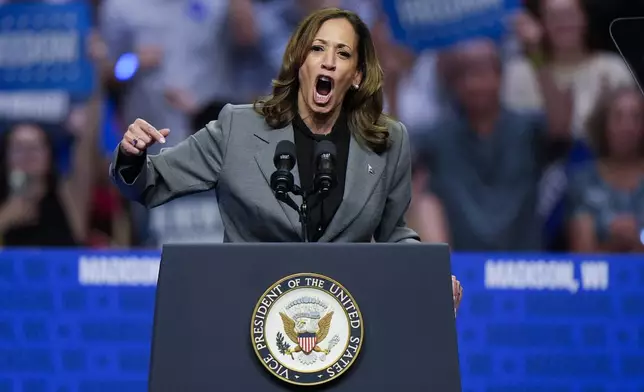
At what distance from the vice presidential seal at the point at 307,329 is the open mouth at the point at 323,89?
0.58 metres

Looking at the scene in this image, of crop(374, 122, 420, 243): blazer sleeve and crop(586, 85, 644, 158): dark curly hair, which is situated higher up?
crop(586, 85, 644, 158): dark curly hair

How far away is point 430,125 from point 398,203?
213cm

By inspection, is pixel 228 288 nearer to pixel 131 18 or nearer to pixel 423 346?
pixel 423 346

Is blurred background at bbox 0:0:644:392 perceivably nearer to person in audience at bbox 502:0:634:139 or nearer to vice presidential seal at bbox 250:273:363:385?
person in audience at bbox 502:0:634:139

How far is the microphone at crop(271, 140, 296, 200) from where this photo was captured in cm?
190

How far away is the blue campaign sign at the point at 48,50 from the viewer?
4.35m

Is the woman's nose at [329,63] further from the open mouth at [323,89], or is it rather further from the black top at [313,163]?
the black top at [313,163]

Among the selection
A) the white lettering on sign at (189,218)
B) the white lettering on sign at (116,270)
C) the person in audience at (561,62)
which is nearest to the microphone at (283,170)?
the white lettering on sign at (189,218)

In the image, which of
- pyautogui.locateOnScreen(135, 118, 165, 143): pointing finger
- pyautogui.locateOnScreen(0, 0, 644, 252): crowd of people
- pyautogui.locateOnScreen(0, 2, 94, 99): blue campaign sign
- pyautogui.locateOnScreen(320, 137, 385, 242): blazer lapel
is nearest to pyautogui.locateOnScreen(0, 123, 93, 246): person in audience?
pyautogui.locateOnScreen(0, 0, 644, 252): crowd of people

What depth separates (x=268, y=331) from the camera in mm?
1709

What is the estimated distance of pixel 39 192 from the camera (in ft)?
14.3

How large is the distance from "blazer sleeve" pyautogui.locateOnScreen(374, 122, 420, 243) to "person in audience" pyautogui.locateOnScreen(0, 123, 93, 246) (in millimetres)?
2332

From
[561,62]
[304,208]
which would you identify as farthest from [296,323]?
[561,62]

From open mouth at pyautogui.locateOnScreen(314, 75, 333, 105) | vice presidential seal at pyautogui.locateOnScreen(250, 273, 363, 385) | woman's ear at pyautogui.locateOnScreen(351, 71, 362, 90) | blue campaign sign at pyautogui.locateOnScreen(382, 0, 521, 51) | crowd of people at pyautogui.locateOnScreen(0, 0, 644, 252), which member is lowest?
vice presidential seal at pyautogui.locateOnScreen(250, 273, 363, 385)
